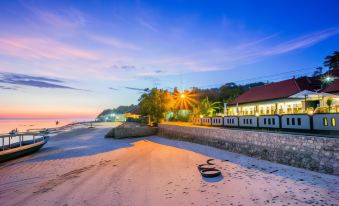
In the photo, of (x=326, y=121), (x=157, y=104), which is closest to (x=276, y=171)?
(x=326, y=121)

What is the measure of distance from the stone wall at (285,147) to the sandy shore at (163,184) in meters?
0.54

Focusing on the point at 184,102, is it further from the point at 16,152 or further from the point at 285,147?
the point at 285,147

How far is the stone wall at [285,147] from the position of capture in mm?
10930

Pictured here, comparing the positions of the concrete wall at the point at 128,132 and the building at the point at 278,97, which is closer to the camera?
the building at the point at 278,97

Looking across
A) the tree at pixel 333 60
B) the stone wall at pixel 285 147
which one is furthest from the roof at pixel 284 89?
the tree at pixel 333 60

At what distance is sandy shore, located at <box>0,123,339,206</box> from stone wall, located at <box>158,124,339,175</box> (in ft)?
1.78

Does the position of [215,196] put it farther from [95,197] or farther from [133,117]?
[133,117]

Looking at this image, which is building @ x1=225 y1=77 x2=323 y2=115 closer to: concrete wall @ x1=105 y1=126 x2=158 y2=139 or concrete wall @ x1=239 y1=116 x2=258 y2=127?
concrete wall @ x1=239 y1=116 x2=258 y2=127

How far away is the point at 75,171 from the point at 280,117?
1530 centimetres

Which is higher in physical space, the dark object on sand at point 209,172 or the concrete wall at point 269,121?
the concrete wall at point 269,121

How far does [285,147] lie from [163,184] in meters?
7.92

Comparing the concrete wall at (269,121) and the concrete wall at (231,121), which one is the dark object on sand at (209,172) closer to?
the concrete wall at (269,121)

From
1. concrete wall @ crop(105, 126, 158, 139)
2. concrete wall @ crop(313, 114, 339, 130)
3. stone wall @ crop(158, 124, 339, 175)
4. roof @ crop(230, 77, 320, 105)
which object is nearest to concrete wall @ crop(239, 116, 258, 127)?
stone wall @ crop(158, 124, 339, 175)

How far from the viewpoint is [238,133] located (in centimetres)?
1812
